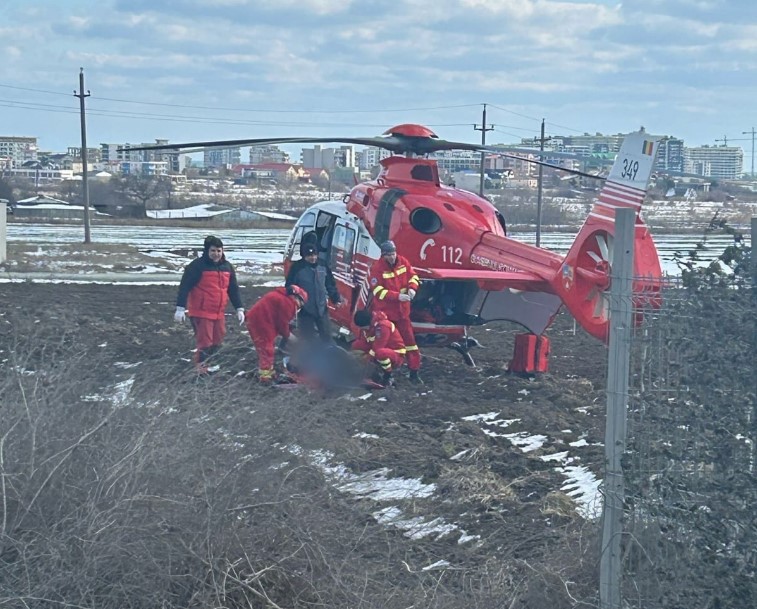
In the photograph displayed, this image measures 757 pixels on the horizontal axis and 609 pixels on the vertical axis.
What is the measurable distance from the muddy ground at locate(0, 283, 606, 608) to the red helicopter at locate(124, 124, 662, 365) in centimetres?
81

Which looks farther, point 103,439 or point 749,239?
point 103,439

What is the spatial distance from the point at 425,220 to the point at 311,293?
1.86m

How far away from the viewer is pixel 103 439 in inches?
205

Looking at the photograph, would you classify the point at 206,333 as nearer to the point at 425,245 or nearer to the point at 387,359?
the point at 387,359

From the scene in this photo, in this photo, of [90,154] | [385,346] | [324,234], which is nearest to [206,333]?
[385,346]

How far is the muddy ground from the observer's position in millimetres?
5422

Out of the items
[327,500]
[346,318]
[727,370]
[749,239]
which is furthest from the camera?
[346,318]

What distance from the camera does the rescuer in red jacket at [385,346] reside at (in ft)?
38.1

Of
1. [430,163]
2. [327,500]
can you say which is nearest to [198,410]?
[327,500]

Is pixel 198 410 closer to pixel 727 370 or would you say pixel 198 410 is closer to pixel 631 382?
pixel 631 382

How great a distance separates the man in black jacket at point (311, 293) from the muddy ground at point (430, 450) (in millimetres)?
955

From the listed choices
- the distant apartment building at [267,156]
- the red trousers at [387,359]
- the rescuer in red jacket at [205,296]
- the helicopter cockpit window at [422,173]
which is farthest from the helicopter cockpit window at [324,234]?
the distant apartment building at [267,156]

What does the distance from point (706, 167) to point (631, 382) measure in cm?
6395

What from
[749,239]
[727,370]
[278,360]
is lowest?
[278,360]
